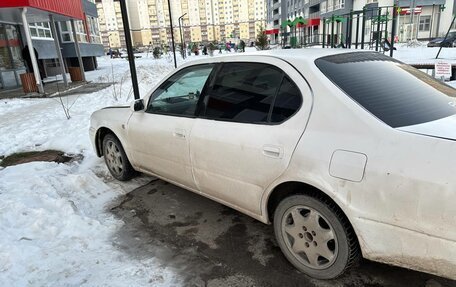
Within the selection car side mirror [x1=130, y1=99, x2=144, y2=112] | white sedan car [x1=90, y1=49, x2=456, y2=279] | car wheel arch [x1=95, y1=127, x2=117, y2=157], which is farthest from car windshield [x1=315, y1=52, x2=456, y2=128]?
car wheel arch [x1=95, y1=127, x2=117, y2=157]

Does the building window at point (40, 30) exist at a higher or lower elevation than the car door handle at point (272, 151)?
higher

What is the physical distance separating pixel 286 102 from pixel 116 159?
2711 mm

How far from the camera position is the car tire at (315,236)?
238 cm

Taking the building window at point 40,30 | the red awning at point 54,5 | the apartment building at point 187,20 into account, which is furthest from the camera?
the apartment building at point 187,20

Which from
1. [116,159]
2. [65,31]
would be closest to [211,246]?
[116,159]

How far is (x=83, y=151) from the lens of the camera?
593 centimetres

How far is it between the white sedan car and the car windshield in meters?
0.01

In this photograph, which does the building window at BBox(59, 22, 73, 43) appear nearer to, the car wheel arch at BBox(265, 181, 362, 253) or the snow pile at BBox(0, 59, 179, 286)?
the snow pile at BBox(0, 59, 179, 286)

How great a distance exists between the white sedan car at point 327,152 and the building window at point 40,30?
58.7 ft

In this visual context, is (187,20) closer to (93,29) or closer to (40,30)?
(93,29)

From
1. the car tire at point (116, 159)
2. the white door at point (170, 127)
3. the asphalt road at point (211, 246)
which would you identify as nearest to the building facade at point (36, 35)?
the car tire at point (116, 159)

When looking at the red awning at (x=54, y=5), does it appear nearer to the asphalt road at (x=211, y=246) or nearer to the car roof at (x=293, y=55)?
the asphalt road at (x=211, y=246)

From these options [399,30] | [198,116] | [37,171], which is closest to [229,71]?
[198,116]

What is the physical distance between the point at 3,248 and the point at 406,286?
10.4ft
